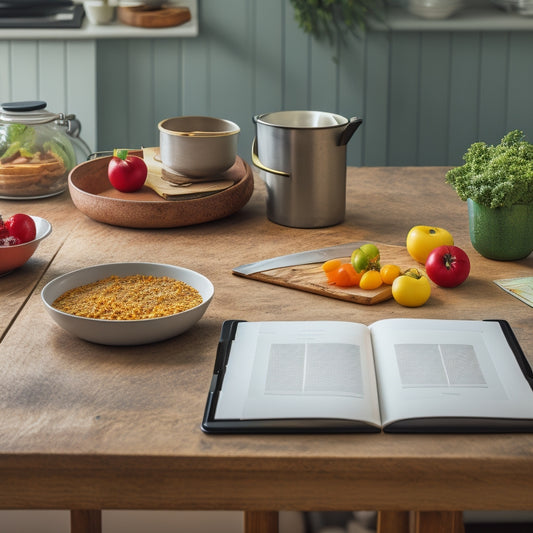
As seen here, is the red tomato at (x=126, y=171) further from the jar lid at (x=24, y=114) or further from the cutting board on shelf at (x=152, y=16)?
the cutting board on shelf at (x=152, y=16)

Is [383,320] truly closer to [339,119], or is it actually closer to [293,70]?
[339,119]

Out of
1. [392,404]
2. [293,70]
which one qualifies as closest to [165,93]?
[293,70]

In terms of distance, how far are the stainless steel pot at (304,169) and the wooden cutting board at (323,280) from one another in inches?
8.1

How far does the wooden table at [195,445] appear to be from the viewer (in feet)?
2.78

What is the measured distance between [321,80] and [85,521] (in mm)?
2539

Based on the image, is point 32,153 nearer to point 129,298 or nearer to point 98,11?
point 129,298

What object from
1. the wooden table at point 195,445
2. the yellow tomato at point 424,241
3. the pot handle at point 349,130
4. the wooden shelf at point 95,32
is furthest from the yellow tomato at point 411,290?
the wooden shelf at point 95,32

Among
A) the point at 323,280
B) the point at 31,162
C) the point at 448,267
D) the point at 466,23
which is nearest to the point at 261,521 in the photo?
the point at 323,280

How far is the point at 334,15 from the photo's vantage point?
3.40 metres

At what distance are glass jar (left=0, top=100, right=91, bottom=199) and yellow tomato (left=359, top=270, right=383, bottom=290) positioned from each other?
86 cm

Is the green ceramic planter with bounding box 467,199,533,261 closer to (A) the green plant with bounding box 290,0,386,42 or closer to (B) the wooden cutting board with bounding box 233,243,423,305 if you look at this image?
(B) the wooden cutting board with bounding box 233,243,423,305

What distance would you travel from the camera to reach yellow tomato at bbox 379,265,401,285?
1310mm

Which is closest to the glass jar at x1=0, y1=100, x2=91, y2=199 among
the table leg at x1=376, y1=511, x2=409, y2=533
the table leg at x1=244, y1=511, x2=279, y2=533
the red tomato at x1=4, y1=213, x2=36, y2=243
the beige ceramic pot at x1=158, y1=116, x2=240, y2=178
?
the beige ceramic pot at x1=158, y1=116, x2=240, y2=178

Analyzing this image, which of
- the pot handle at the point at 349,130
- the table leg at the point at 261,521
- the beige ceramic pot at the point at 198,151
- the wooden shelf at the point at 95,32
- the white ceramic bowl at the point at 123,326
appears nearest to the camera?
the white ceramic bowl at the point at 123,326
